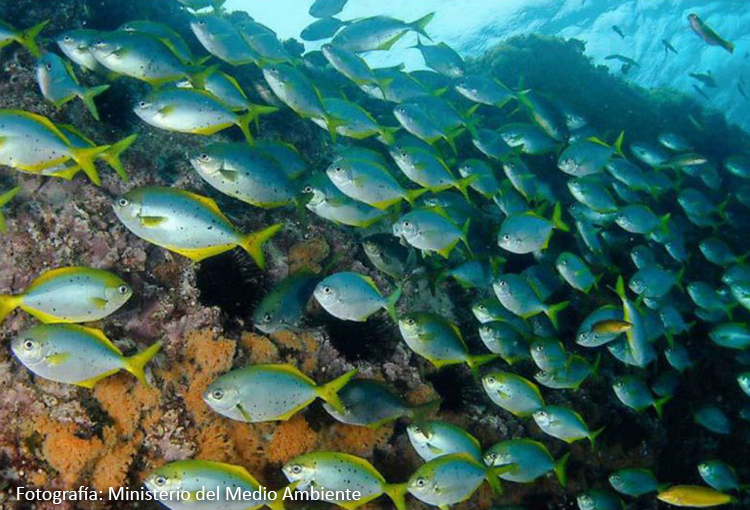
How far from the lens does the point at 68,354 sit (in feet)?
9.46

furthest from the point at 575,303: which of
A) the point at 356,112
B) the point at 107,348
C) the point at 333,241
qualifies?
the point at 107,348

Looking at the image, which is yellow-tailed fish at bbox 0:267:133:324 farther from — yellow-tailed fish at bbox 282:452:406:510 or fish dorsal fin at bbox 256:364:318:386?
yellow-tailed fish at bbox 282:452:406:510

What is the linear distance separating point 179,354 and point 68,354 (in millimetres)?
1169

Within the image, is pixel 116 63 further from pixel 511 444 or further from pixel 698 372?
pixel 698 372

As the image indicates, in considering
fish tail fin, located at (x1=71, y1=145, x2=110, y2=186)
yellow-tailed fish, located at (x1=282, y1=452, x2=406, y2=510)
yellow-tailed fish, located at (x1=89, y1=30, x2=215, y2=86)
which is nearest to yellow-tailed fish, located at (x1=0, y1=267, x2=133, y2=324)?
fish tail fin, located at (x1=71, y1=145, x2=110, y2=186)

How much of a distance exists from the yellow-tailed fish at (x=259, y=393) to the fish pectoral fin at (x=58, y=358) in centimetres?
86

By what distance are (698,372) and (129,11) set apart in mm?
11110

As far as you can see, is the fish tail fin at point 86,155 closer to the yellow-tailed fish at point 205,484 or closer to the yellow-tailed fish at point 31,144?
the yellow-tailed fish at point 31,144

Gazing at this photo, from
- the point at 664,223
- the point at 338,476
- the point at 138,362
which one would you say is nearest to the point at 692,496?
the point at 664,223

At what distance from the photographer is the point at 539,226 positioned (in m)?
5.38

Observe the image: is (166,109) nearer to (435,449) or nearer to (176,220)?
(176,220)

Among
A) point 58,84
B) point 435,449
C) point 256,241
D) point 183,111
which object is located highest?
point 183,111

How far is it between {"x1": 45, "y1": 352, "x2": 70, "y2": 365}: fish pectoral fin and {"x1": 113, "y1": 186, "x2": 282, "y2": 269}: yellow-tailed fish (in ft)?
2.83

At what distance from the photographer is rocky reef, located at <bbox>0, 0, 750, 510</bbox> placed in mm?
3521
